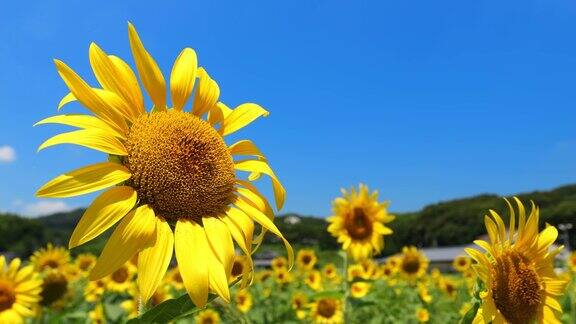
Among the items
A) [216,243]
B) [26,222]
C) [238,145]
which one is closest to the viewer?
[216,243]

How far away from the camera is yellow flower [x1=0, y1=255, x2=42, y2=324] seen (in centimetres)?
541

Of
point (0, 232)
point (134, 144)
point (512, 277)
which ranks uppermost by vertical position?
point (0, 232)

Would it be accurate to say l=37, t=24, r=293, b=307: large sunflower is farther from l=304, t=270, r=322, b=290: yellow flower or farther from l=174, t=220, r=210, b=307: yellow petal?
l=304, t=270, r=322, b=290: yellow flower

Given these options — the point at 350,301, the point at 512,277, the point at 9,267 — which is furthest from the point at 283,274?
the point at 512,277

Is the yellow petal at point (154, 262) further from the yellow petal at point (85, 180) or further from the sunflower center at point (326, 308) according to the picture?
the sunflower center at point (326, 308)

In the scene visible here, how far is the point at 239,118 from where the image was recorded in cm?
264

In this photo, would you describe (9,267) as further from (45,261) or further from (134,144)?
(134,144)

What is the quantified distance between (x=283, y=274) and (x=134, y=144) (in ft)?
33.5

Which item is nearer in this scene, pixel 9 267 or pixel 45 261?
pixel 9 267

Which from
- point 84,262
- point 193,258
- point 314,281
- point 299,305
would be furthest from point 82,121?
point 314,281

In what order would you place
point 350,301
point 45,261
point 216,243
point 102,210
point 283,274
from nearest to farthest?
point 102,210
point 216,243
point 350,301
point 45,261
point 283,274

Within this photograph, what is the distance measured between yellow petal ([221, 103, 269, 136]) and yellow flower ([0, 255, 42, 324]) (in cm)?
368

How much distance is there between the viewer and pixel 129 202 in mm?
1997

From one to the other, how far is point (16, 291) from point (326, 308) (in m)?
4.58
